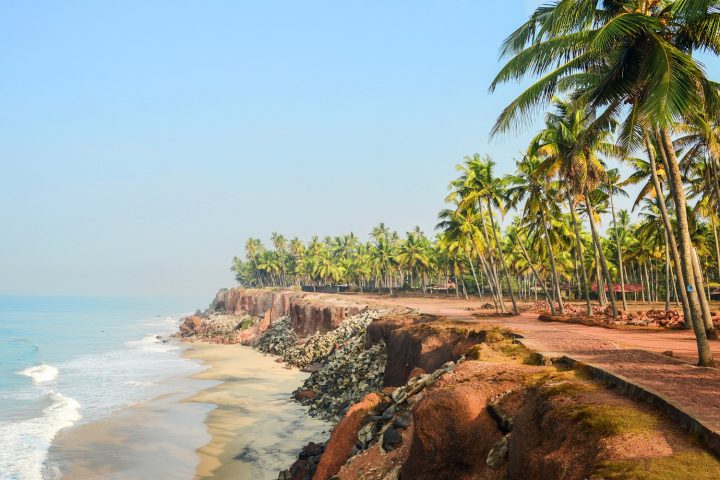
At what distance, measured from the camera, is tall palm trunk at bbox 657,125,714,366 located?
11.9m

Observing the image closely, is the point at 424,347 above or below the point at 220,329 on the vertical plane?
above

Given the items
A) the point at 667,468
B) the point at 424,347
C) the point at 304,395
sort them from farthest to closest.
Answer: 1. the point at 304,395
2. the point at 424,347
3. the point at 667,468

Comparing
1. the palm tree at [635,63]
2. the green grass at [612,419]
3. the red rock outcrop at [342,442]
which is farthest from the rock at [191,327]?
the green grass at [612,419]

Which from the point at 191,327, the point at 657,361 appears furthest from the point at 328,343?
the point at 191,327

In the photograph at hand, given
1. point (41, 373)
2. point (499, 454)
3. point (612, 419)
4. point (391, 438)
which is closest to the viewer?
point (612, 419)

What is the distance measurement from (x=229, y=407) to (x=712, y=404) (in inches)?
1026

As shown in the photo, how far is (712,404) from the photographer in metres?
8.15

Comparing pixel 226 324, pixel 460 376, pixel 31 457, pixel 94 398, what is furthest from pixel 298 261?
pixel 460 376

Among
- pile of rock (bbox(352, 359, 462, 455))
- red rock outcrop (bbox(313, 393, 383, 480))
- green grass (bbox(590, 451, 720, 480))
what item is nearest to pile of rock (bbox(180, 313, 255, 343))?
red rock outcrop (bbox(313, 393, 383, 480))

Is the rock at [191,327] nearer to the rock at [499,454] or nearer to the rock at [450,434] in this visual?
the rock at [450,434]

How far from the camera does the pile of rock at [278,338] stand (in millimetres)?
52188

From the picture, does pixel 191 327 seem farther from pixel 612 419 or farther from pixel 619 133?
pixel 612 419

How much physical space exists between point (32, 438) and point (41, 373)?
25208 millimetres

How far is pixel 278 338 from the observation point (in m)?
55.3
